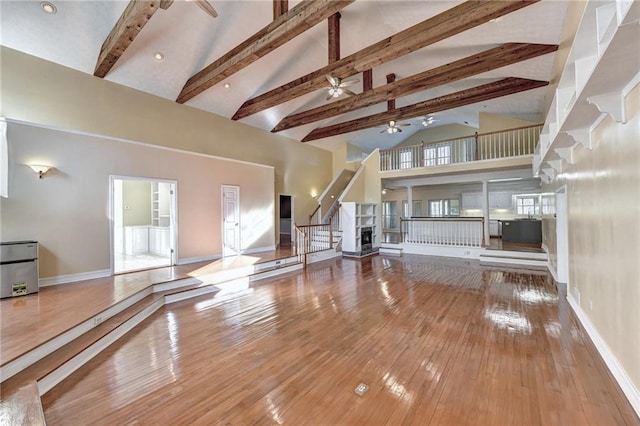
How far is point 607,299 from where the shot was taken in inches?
101

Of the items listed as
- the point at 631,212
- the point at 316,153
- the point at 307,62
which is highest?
the point at 307,62

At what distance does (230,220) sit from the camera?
23.8 ft

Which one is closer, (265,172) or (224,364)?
(224,364)

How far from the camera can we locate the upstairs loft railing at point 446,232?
8.29 meters

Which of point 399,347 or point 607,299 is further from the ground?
point 607,299

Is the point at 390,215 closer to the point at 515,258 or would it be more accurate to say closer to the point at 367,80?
the point at 515,258

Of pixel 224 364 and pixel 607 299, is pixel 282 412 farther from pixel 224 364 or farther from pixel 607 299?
pixel 607 299

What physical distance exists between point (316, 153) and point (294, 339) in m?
8.87

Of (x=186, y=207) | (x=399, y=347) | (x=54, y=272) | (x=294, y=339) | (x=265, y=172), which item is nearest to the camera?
(x=399, y=347)

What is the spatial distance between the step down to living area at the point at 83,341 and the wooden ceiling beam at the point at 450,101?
6710mm

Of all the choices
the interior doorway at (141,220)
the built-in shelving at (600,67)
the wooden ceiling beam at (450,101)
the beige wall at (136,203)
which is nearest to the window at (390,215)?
the wooden ceiling beam at (450,101)

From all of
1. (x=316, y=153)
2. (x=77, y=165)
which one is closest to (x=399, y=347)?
(x=77, y=165)

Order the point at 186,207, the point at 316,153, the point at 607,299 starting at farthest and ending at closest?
1. the point at 316,153
2. the point at 186,207
3. the point at 607,299

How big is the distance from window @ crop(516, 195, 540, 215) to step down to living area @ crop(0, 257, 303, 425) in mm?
12128
